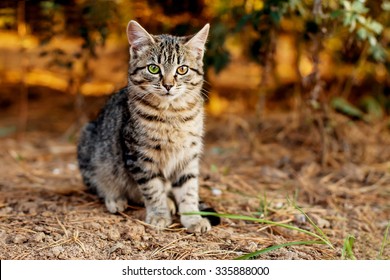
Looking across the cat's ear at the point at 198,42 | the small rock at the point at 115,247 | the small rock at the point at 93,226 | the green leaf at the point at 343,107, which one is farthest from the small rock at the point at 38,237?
the green leaf at the point at 343,107

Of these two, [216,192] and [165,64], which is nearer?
[165,64]

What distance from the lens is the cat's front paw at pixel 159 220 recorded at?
2988 mm

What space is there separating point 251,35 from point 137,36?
2777 mm

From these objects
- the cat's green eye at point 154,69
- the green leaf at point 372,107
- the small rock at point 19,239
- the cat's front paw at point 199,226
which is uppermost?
the cat's green eye at point 154,69

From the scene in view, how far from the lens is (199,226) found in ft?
9.73

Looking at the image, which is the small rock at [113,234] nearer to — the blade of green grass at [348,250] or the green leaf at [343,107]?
the blade of green grass at [348,250]

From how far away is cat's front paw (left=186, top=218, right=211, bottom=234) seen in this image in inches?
116

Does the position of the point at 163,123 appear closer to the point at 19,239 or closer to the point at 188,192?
the point at 188,192

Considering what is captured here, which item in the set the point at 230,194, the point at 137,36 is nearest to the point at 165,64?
the point at 137,36

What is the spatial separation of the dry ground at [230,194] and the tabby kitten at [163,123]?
20 cm

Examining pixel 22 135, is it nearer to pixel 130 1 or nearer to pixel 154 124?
pixel 130 1

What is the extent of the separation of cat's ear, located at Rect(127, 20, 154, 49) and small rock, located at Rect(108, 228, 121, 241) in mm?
1077

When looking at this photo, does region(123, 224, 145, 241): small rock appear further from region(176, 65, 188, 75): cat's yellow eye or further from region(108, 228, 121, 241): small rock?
region(176, 65, 188, 75): cat's yellow eye

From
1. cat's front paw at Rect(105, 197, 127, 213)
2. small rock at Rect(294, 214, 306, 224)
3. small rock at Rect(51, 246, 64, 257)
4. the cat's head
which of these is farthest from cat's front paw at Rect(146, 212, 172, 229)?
small rock at Rect(294, 214, 306, 224)
